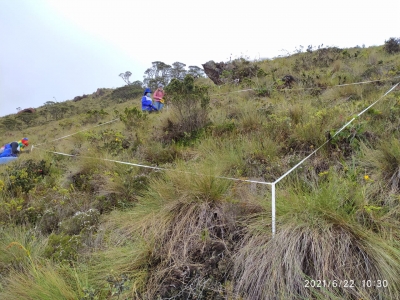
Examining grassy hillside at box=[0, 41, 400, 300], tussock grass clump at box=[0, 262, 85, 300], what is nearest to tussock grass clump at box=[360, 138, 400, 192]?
grassy hillside at box=[0, 41, 400, 300]

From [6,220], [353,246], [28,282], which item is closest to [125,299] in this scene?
[28,282]

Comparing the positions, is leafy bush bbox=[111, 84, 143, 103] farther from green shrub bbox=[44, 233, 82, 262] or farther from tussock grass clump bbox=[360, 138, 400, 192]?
tussock grass clump bbox=[360, 138, 400, 192]

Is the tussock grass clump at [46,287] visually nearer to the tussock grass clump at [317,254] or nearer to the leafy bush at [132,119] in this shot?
the tussock grass clump at [317,254]

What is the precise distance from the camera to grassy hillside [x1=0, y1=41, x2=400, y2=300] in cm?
149

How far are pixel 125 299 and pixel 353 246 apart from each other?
1.45 m

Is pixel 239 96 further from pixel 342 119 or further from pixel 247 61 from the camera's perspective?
pixel 247 61

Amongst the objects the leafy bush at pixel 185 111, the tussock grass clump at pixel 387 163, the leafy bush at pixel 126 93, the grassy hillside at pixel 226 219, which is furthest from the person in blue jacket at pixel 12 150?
the leafy bush at pixel 126 93

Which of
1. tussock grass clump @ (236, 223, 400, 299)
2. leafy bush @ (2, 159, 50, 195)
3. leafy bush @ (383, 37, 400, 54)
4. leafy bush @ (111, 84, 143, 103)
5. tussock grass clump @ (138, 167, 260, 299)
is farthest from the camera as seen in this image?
leafy bush @ (111, 84, 143, 103)

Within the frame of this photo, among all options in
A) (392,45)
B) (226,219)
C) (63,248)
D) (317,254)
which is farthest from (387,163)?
(392,45)

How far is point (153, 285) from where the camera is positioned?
5.55 feet

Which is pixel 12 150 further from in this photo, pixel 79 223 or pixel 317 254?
pixel 317 254

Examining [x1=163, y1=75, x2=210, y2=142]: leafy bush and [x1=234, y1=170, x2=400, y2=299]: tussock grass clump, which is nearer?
[x1=234, y1=170, x2=400, y2=299]: tussock grass clump

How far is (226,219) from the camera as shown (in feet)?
6.63

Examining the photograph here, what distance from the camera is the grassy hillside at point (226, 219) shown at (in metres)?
1.49
